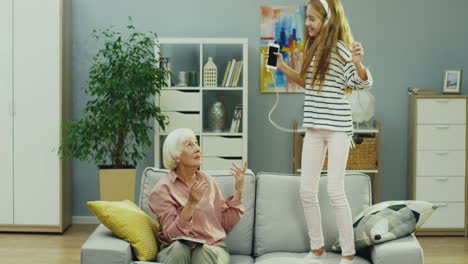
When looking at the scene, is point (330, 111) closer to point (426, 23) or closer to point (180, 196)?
point (180, 196)

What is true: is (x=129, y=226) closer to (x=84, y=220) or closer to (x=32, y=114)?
(x=32, y=114)

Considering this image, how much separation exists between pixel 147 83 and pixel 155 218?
1.96 metres

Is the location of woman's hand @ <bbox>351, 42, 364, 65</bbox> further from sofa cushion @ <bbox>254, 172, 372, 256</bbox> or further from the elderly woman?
the elderly woman

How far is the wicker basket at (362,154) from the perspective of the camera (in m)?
5.18

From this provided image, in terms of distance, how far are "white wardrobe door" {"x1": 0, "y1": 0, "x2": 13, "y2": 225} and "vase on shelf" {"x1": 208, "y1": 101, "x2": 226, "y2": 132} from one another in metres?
1.55

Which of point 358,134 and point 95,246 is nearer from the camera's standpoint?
point 95,246

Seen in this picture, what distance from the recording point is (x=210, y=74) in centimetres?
524

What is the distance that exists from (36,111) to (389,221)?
315 cm

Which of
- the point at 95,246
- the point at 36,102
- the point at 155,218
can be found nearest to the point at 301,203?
the point at 155,218

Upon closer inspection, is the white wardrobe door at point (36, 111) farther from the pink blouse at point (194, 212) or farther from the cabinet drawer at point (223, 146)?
the pink blouse at point (194, 212)

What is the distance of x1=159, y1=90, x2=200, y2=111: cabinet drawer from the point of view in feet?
17.1

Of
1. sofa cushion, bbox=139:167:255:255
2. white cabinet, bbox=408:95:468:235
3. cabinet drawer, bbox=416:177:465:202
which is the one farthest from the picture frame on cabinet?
sofa cushion, bbox=139:167:255:255

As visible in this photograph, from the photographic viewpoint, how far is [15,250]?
15.3 ft

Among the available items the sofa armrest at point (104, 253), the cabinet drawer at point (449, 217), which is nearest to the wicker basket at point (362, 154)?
the cabinet drawer at point (449, 217)
